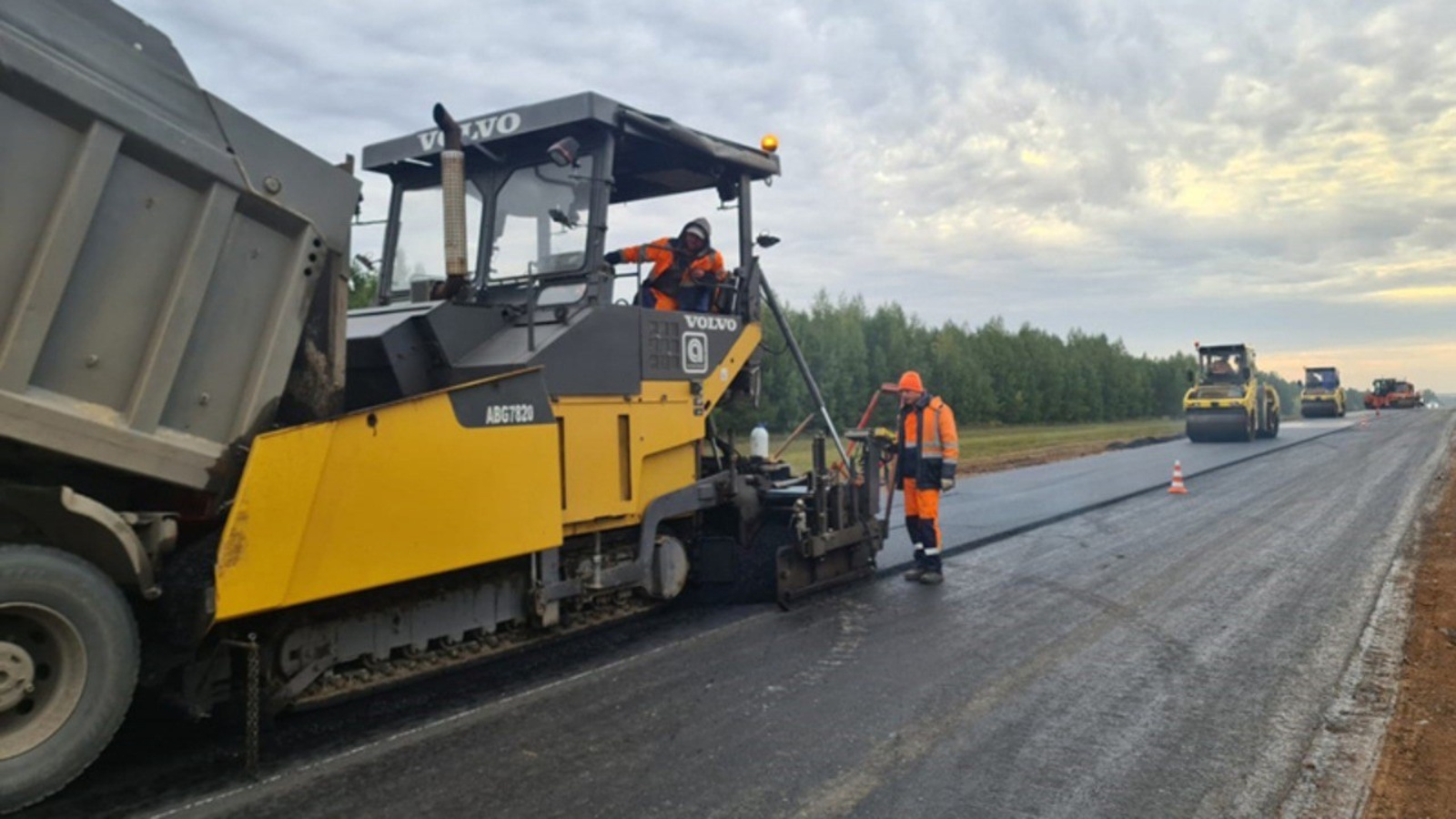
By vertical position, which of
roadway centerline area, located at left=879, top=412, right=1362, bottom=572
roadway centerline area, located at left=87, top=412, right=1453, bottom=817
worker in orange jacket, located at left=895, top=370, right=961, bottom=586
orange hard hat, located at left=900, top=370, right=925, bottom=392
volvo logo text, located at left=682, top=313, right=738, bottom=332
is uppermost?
volvo logo text, located at left=682, top=313, right=738, bottom=332

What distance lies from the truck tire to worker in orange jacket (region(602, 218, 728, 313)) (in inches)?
136

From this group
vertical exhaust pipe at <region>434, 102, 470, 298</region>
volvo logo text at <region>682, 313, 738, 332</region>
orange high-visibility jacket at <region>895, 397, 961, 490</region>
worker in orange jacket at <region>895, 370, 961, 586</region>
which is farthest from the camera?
orange high-visibility jacket at <region>895, 397, 961, 490</region>

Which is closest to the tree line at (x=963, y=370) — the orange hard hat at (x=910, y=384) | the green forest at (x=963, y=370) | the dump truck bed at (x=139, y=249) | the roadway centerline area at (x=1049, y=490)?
the green forest at (x=963, y=370)

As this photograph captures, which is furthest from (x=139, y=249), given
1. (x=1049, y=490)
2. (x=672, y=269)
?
(x=1049, y=490)

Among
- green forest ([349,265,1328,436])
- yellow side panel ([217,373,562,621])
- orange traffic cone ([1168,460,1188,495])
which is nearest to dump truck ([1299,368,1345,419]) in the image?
green forest ([349,265,1328,436])

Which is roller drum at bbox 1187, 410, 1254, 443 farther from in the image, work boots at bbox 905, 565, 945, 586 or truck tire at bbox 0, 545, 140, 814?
truck tire at bbox 0, 545, 140, 814

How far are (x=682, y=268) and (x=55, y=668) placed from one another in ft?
13.2

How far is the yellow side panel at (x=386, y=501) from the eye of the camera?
11.8 feet

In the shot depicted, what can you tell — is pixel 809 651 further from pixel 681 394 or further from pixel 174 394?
pixel 174 394

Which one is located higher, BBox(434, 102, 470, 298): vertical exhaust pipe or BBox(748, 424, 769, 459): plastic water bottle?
BBox(434, 102, 470, 298): vertical exhaust pipe

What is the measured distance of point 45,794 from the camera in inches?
129

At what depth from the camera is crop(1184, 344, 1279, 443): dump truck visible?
25.1m

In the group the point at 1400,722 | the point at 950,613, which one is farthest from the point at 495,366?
the point at 1400,722

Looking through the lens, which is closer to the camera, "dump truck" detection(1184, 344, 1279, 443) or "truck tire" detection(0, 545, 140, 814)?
"truck tire" detection(0, 545, 140, 814)
